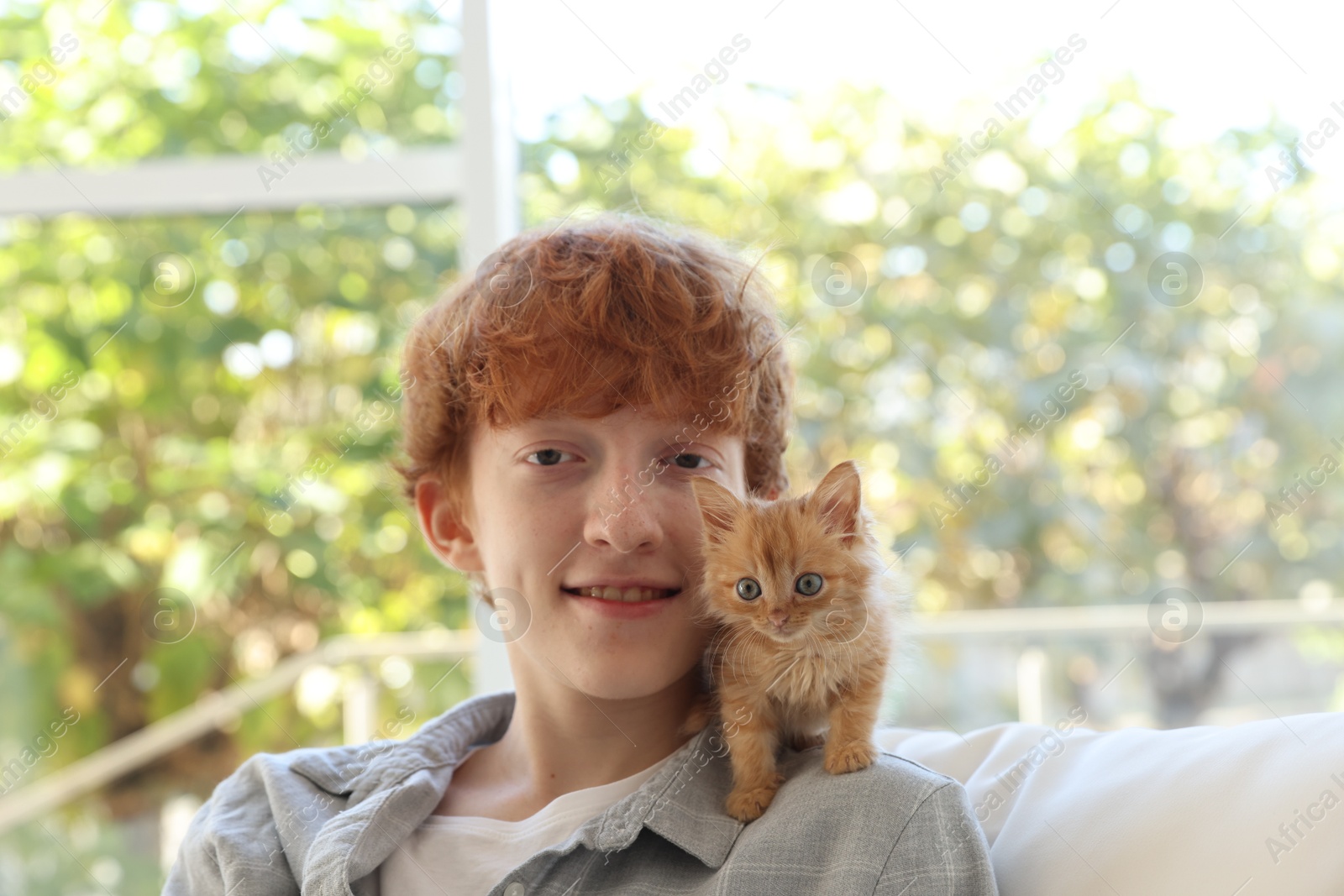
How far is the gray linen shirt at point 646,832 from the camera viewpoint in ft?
3.71

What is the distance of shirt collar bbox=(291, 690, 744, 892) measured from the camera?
49.1 inches

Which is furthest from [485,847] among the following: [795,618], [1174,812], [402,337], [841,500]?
[402,337]

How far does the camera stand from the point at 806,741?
1.35 m

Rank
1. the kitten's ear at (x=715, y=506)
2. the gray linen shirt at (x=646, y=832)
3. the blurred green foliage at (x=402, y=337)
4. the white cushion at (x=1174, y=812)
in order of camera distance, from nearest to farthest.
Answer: the white cushion at (x=1174, y=812), the gray linen shirt at (x=646, y=832), the kitten's ear at (x=715, y=506), the blurred green foliage at (x=402, y=337)

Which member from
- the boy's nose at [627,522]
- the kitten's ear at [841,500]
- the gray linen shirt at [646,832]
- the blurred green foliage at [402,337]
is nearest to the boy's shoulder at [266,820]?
the gray linen shirt at [646,832]

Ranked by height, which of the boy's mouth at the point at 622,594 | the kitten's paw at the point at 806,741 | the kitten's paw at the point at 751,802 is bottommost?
the kitten's paw at the point at 751,802

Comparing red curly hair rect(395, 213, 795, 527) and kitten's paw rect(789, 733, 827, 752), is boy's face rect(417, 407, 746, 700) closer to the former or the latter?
red curly hair rect(395, 213, 795, 527)

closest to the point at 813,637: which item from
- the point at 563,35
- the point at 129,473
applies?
the point at 563,35

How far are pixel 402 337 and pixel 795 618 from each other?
2.10 m

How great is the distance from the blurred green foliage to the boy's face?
5.96 feet

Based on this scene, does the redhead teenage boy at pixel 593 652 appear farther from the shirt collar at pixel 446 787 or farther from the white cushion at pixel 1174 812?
the white cushion at pixel 1174 812

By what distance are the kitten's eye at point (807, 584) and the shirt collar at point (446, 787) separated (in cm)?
28

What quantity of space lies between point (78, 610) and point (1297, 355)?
3.80m

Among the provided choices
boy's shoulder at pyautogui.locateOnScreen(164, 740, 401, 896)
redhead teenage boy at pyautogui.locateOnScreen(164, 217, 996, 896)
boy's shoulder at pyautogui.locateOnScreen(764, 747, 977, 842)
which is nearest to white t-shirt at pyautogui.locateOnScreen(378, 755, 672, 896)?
redhead teenage boy at pyautogui.locateOnScreen(164, 217, 996, 896)
